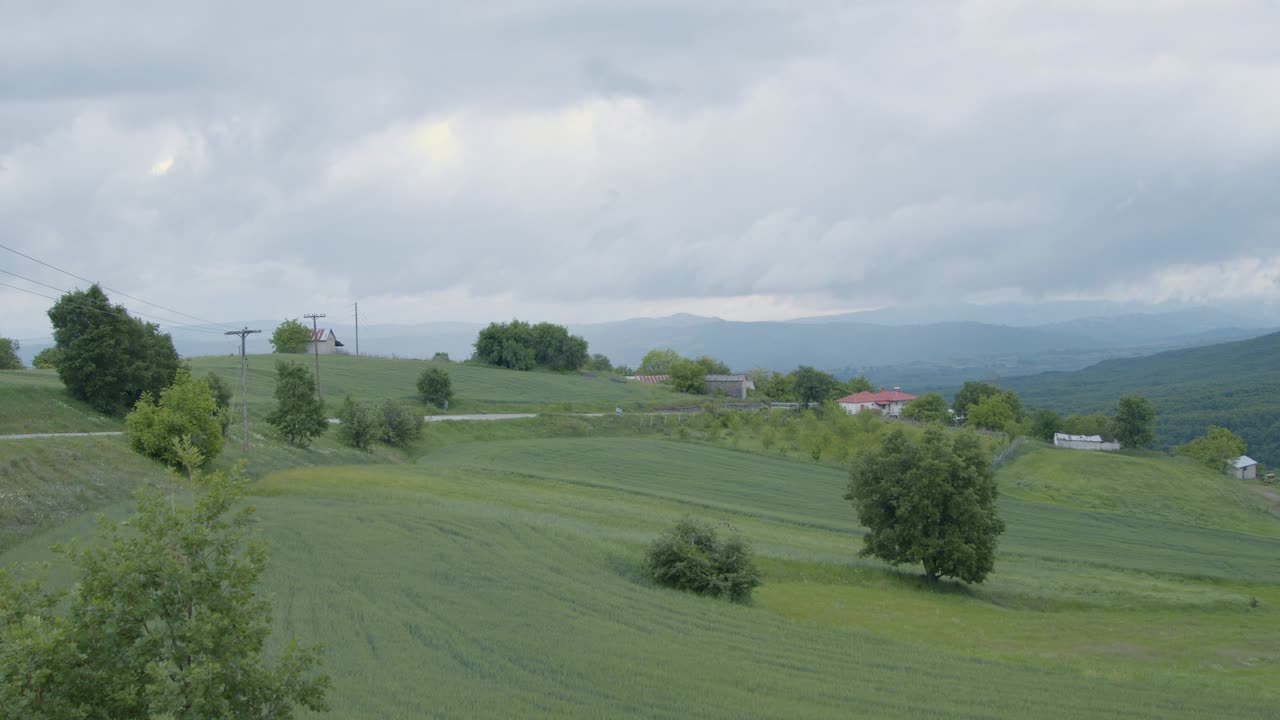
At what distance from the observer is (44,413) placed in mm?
57625

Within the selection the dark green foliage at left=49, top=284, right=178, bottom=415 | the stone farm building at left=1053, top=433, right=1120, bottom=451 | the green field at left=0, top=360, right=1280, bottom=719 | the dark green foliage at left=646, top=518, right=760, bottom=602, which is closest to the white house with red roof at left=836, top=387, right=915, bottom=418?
the stone farm building at left=1053, top=433, right=1120, bottom=451

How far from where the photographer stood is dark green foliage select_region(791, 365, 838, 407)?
143 metres

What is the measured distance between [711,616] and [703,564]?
4.76m

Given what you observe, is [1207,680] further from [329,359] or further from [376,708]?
[329,359]

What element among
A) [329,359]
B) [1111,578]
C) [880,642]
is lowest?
[1111,578]

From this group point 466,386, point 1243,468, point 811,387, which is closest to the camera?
point 466,386

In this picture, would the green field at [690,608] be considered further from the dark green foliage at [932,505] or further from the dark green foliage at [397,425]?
the dark green foliage at [397,425]

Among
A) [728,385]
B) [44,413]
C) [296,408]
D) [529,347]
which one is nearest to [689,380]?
[728,385]

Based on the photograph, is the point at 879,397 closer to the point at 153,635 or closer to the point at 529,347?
the point at 529,347

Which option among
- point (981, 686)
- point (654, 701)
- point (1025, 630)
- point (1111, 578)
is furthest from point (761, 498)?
point (654, 701)

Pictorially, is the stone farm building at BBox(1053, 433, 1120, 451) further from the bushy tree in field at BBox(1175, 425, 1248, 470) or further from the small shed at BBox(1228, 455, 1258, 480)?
the small shed at BBox(1228, 455, 1258, 480)

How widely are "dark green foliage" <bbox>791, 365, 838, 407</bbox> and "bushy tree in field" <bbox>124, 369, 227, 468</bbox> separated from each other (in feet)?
354

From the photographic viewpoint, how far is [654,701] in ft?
56.1

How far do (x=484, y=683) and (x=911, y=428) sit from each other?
9306 centimetres
